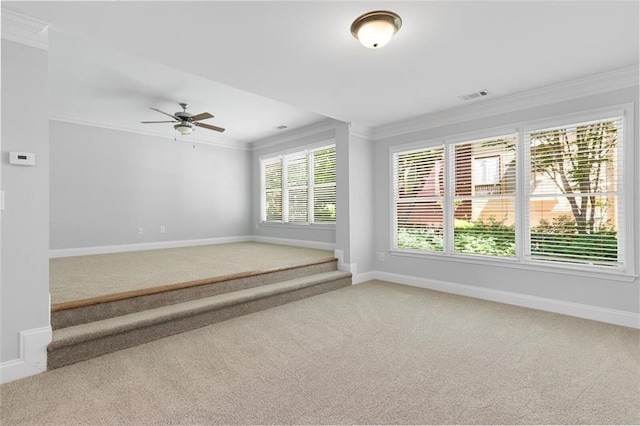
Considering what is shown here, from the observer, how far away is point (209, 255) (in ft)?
18.0

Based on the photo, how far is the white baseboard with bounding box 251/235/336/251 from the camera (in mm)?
6123

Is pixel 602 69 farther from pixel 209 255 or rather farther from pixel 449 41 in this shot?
pixel 209 255

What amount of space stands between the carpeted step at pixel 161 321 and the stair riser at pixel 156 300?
6 cm

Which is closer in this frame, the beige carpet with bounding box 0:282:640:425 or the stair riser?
the beige carpet with bounding box 0:282:640:425

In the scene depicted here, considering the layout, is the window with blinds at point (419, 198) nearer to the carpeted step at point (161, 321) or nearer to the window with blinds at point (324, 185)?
the window with blinds at point (324, 185)

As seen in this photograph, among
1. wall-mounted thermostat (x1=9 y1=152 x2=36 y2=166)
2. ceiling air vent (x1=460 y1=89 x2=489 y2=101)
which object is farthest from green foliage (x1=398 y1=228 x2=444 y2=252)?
wall-mounted thermostat (x1=9 y1=152 x2=36 y2=166)

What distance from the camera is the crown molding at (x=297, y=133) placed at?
5738 mm

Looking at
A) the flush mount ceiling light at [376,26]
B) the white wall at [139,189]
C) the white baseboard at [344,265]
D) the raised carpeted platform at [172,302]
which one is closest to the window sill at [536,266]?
the white baseboard at [344,265]

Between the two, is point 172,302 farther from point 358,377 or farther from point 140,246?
point 140,246

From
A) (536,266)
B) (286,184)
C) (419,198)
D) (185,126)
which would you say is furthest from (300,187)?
(536,266)

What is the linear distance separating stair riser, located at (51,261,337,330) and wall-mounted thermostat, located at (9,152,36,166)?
3.94 ft

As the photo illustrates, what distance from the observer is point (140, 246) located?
6.17 metres

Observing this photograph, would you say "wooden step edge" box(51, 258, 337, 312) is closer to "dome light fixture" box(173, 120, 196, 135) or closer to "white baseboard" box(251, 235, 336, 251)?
"white baseboard" box(251, 235, 336, 251)

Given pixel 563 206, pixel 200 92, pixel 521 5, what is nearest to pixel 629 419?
pixel 563 206
